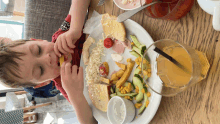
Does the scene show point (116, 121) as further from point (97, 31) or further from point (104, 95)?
point (97, 31)

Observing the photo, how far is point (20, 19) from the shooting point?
10.1 feet

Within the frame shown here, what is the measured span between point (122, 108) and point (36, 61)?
0.57 m

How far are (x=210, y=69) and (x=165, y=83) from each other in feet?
0.41

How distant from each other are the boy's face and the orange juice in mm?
680

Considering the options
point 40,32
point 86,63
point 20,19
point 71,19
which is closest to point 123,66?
point 86,63

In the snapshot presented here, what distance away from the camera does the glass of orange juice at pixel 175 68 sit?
416 millimetres

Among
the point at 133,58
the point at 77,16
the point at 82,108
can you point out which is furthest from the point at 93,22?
the point at 82,108

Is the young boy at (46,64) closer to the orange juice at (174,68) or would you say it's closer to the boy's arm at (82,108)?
the boy's arm at (82,108)

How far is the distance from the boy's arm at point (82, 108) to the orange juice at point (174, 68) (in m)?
0.52

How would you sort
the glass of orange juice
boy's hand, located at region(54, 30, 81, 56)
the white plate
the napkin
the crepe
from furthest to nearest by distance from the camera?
boy's hand, located at region(54, 30, 81, 56) < the napkin < the crepe < the white plate < the glass of orange juice

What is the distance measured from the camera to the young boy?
872 millimetres

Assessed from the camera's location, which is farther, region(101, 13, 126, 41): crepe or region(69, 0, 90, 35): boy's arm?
region(69, 0, 90, 35): boy's arm

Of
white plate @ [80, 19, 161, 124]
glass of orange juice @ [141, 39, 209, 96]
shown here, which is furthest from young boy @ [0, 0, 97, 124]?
glass of orange juice @ [141, 39, 209, 96]

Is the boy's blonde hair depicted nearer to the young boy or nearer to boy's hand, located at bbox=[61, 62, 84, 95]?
the young boy
